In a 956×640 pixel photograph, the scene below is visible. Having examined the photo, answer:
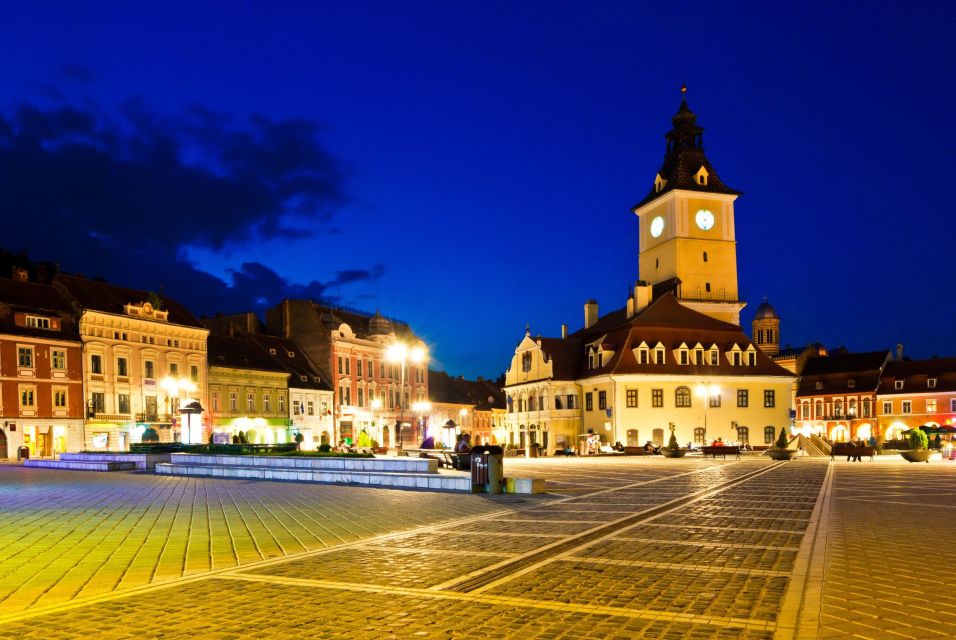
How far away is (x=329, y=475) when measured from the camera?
26.6m

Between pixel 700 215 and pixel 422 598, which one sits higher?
pixel 700 215

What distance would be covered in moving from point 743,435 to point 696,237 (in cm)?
2183

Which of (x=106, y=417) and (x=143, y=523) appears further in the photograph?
(x=106, y=417)

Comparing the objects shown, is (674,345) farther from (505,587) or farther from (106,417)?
(505,587)

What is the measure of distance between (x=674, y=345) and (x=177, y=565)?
62.1 metres

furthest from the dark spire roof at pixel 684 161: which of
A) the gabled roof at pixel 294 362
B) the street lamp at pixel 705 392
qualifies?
the gabled roof at pixel 294 362

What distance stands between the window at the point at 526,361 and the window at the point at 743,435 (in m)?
19.2

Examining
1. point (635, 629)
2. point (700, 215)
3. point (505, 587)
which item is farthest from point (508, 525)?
point (700, 215)

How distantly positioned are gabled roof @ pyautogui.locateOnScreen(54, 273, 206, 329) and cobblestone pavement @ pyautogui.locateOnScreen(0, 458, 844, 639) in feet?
141

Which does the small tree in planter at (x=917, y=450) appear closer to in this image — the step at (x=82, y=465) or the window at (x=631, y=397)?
the window at (x=631, y=397)

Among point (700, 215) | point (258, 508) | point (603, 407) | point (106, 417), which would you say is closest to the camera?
point (258, 508)

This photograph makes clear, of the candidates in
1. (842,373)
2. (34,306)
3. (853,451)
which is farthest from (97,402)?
(842,373)

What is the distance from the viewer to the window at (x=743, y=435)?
226ft

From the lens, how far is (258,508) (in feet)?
57.8
